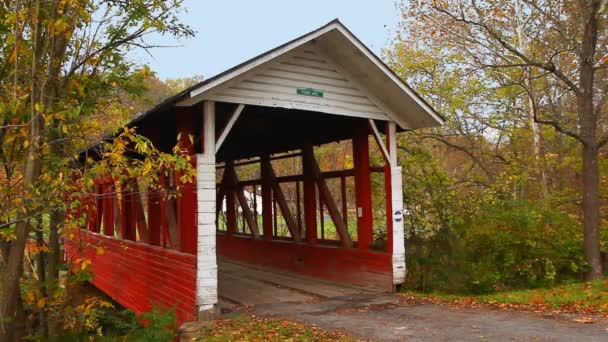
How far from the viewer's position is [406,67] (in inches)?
650

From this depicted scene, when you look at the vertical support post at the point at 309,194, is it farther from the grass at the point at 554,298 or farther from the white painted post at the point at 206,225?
the white painted post at the point at 206,225

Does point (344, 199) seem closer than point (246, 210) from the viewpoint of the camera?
Yes

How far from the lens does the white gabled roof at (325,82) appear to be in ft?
25.9

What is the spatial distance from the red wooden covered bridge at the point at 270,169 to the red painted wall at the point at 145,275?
2 centimetres

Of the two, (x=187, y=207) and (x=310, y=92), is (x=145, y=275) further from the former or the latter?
(x=310, y=92)

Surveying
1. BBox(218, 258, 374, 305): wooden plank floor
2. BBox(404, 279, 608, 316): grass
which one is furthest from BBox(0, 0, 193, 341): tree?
BBox(404, 279, 608, 316): grass

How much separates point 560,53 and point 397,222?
6090mm

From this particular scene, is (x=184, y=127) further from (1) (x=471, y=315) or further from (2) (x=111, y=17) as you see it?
(1) (x=471, y=315)

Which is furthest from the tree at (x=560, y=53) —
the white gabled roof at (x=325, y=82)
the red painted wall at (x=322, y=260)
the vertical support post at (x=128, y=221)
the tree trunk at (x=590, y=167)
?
the vertical support post at (x=128, y=221)

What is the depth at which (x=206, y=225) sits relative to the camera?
7.56 meters

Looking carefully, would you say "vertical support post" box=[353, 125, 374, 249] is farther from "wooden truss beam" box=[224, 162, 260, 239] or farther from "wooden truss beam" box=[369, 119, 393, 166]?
"wooden truss beam" box=[224, 162, 260, 239]

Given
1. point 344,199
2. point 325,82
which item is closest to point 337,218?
point 344,199

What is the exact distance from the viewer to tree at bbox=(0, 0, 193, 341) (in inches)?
250

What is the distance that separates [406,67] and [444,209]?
6.18 meters
